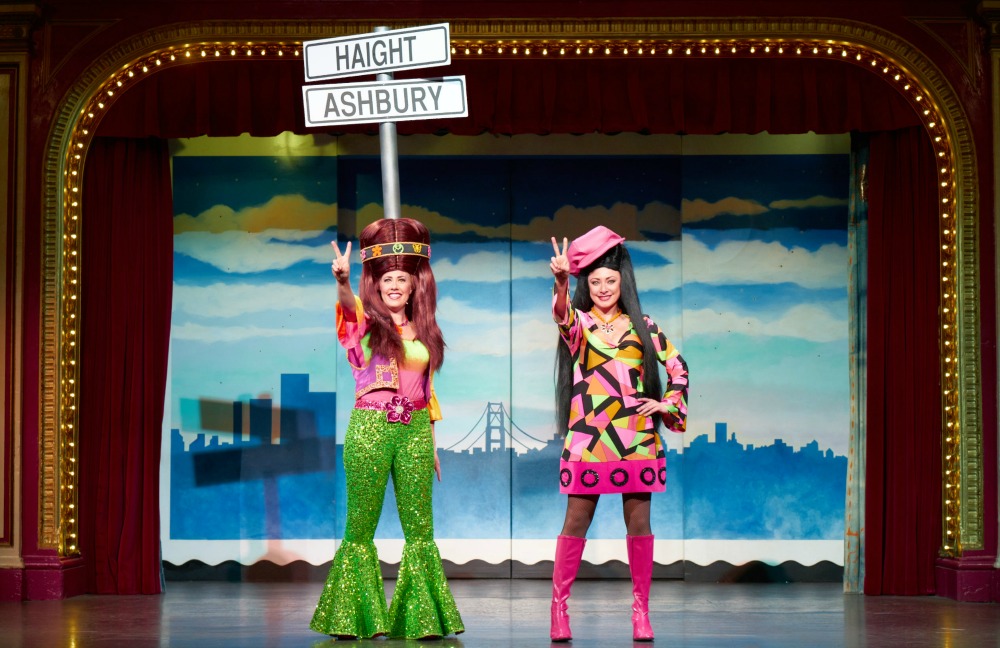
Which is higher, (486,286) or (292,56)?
(292,56)

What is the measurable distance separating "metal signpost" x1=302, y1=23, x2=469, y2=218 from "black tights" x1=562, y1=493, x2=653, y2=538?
1.30 metres

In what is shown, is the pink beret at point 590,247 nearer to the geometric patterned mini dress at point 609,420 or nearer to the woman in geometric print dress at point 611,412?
the woman in geometric print dress at point 611,412

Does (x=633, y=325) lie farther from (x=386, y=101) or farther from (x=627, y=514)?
(x=386, y=101)

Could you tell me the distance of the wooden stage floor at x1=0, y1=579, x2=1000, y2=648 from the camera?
15.5 feet

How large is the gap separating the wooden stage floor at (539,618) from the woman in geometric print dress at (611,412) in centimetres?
35

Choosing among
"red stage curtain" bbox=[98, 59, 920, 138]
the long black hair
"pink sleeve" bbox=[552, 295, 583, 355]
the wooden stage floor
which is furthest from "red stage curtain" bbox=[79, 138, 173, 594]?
"pink sleeve" bbox=[552, 295, 583, 355]

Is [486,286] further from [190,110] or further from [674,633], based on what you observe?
[674,633]

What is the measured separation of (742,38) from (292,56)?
86.4 inches

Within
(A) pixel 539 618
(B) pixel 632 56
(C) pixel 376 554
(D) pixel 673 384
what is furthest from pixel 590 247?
(B) pixel 632 56

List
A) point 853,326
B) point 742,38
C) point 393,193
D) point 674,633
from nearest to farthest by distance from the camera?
point 393,193 → point 674,633 → point 742,38 → point 853,326

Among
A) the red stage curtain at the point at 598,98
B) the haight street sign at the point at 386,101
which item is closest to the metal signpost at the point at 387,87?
the haight street sign at the point at 386,101

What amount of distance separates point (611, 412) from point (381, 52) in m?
1.49

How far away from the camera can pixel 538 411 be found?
7180 mm

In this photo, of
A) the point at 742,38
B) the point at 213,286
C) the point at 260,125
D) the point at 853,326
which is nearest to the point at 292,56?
the point at 260,125
